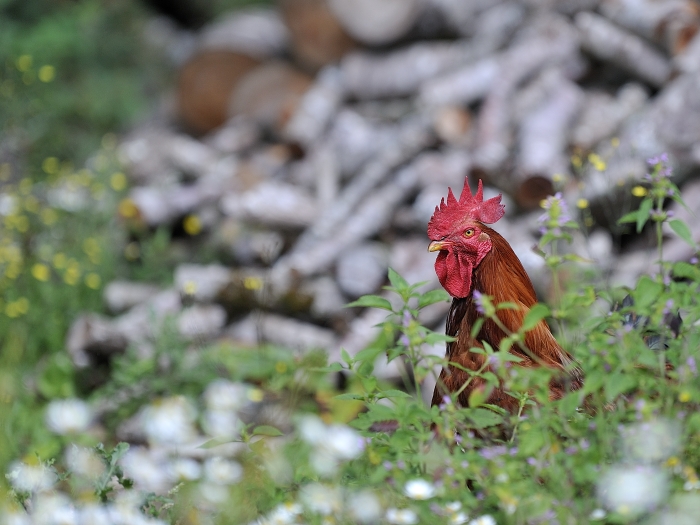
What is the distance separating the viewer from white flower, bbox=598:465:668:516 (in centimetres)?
134

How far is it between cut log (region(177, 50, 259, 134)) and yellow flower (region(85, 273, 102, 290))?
253 cm

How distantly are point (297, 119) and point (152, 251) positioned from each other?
155 cm

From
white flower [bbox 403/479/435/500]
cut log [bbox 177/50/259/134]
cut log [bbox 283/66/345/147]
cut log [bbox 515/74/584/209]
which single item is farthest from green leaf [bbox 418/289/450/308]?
cut log [bbox 177/50/259/134]

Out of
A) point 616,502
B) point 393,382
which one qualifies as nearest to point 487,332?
point 616,502

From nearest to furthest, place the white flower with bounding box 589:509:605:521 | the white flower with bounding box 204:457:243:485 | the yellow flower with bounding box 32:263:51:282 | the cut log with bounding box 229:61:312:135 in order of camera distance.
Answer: the white flower with bounding box 589:509:605:521 < the white flower with bounding box 204:457:243:485 < the yellow flower with bounding box 32:263:51:282 < the cut log with bounding box 229:61:312:135

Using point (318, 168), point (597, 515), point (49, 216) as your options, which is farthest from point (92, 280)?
point (597, 515)

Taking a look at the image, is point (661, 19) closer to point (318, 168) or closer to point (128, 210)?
point (318, 168)

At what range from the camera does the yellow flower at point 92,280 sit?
4707 millimetres

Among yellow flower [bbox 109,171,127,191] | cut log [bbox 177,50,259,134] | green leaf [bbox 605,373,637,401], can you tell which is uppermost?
cut log [bbox 177,50,259,134]

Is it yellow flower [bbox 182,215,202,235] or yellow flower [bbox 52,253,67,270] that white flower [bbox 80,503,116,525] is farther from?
yellow flower [bbox 182,215,202,235]

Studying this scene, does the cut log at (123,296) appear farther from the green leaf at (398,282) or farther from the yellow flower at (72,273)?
the green leaf at (398,282)

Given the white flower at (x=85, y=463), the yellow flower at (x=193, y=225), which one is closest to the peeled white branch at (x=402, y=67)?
the yellow flower at (x=193, y=225)

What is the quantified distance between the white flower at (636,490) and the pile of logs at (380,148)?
5.62 feet

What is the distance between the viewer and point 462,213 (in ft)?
7.44
